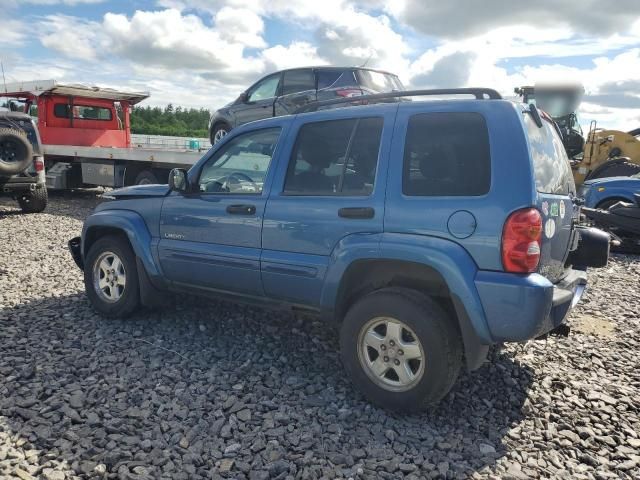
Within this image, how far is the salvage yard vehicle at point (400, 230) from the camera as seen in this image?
299 cm

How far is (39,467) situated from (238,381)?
1335 millimetres

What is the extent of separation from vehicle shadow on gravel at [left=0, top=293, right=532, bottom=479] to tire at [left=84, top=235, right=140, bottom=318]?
0.19m

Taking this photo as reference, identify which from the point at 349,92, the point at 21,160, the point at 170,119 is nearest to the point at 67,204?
the point at 21,160

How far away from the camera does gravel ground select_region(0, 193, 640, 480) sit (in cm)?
289

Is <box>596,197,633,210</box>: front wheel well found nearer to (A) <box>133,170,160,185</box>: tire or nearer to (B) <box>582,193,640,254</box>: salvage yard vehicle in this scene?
(B) <box>582,193,640,254</box>: salvage yard vehicle

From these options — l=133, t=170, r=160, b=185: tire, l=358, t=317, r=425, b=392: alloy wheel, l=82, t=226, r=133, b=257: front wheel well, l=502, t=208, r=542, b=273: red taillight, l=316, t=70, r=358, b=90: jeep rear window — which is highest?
l=316, t=70, r=358, b=90: jeep rear window

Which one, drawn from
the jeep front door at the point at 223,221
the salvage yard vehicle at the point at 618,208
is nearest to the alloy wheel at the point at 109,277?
the jeep front door at the point at 223,221

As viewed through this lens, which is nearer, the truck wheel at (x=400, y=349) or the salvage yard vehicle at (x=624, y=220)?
the truck wheel at (x=400, y=349)

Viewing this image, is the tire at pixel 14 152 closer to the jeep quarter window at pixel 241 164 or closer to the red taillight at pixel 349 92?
the red taillight at pixel 349 92

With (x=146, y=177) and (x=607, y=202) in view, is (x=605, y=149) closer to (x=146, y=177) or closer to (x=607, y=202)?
(x=607, y=202)

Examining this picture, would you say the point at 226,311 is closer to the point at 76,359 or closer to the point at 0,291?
the point at 76,359

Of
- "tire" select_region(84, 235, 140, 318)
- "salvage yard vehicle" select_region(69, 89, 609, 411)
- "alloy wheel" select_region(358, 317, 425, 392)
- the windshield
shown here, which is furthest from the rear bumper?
the windshield

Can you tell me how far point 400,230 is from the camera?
3.27m

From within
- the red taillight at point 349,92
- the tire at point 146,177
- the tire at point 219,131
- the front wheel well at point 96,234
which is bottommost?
the front wheel well at point 96,234
